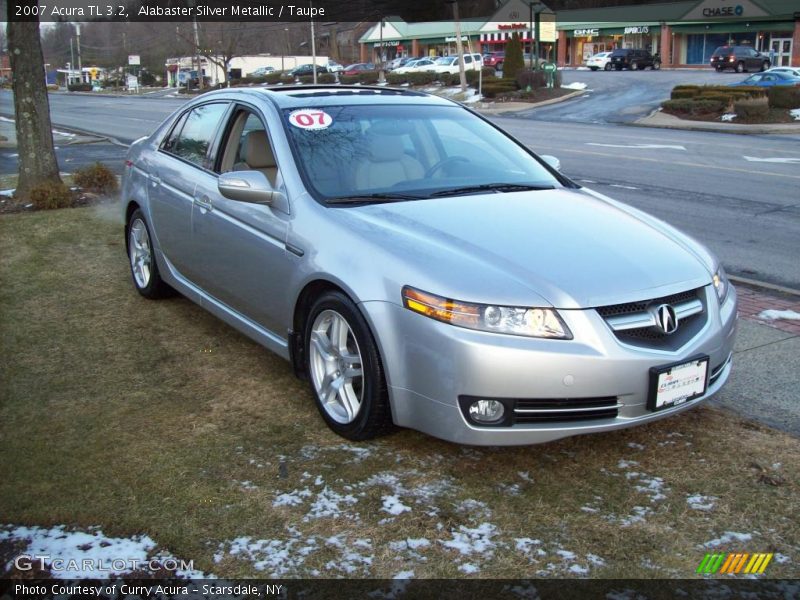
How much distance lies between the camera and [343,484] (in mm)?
3602

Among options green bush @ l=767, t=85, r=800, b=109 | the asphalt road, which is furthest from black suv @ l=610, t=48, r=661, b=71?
the asphalt road

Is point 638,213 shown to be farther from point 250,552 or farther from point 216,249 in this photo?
point 250,552

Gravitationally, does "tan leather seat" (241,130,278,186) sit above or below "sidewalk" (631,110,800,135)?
above

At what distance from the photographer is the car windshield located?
4477 mm

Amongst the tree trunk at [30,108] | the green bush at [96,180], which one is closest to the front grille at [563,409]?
the tree trunk at [30,108]

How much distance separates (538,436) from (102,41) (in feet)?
415

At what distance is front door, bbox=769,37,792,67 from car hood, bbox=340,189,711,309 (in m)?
58.6

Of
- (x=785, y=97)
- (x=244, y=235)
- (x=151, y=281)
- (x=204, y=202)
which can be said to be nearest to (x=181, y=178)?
(x=204, y=202)

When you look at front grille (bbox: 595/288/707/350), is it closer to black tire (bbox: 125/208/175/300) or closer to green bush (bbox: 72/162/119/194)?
black tire (bbox: 125/208/175/300)

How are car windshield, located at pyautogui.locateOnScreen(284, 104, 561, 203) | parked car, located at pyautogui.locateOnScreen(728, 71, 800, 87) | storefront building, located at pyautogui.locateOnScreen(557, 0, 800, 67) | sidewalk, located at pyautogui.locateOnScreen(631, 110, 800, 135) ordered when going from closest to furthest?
car windshield, located at pyautogui.locateOnScreen(284, 104, 561, 203) → sidewalk, located at pyautogui.locateOnScreen(631, 110, 800, 135) → parked car, located at pyautogui.locateOnScreen(728, 71, 800, 87) → storefront building, located at pyautogui.locateOnScreen(557, 0, 800, 67)

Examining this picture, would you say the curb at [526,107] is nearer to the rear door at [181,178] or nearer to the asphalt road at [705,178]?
the asphalt road at [705,178]

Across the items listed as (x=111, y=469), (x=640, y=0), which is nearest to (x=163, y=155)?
(x=111, y=469)

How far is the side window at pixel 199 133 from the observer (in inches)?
214

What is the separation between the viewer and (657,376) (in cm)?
347
